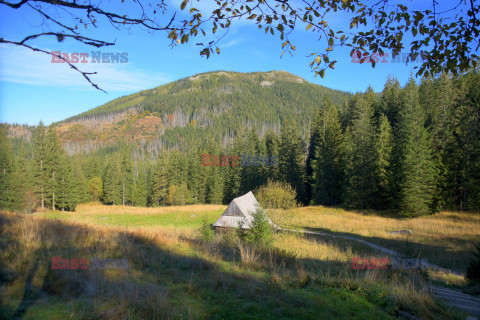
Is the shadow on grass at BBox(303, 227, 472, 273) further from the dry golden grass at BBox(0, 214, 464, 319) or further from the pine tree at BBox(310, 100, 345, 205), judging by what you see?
the pine tree at BBox(310, 100, 345, 205)

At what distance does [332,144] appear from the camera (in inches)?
1962

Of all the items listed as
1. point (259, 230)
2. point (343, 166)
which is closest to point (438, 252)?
point (259, 230)

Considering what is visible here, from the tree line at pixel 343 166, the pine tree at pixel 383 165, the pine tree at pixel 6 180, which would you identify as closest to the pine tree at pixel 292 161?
the tree line at pixel 343 166

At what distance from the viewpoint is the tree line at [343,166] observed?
3341 centimetres

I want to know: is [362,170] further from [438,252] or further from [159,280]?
[159,280]

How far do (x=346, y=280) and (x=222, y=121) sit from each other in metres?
195

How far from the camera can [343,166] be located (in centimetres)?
4725

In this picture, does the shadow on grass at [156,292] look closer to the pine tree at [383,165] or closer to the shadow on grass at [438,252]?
the shadow on grass at [438,252]

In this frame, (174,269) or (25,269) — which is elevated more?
(25,269)

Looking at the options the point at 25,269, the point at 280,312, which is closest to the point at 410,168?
the point at 280,312

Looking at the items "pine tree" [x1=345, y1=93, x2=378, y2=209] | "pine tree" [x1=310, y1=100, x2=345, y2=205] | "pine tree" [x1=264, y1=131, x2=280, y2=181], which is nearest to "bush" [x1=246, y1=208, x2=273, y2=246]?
"pine tree" [x1=345, y1=93, x2=378, y2=209]

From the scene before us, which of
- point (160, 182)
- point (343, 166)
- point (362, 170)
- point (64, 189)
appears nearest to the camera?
point (362, 170)

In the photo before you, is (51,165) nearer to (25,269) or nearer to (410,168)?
(25,269)

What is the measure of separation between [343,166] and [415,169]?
14.2 meters
